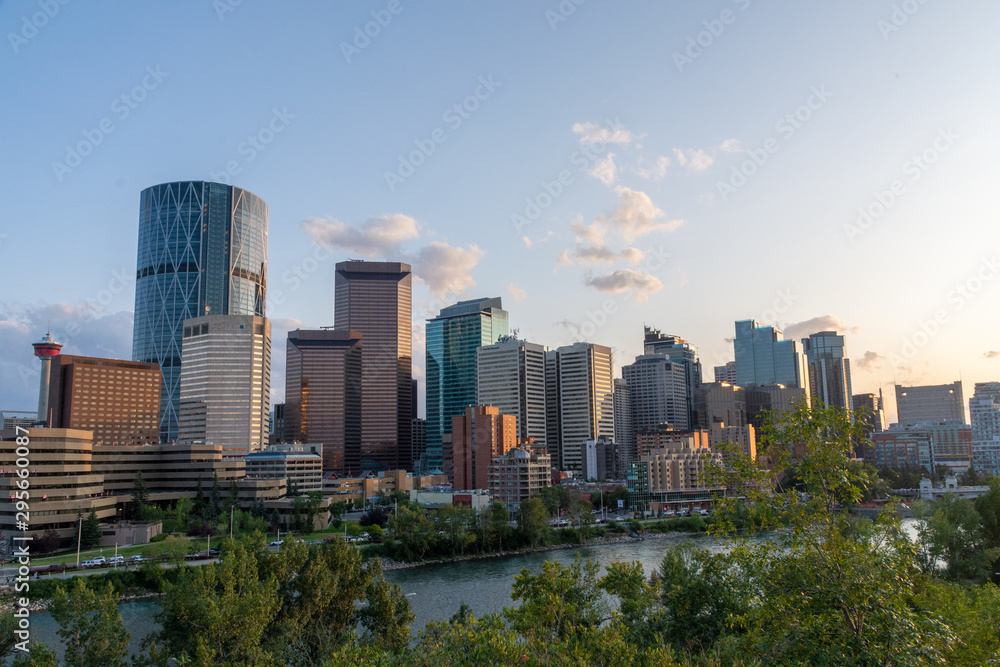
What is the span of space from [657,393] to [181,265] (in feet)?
427

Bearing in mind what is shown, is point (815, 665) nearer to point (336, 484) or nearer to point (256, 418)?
point (336, 484)

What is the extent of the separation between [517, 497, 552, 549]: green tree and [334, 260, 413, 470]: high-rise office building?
10951 cm

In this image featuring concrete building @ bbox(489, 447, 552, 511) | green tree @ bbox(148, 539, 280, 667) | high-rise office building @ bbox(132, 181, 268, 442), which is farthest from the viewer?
high-rise office building @ bbox(132, 181, 268, 442)

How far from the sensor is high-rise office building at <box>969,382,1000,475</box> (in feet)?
477

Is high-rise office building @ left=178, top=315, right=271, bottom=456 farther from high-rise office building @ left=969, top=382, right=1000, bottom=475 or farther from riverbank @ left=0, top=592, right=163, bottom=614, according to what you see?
high-rise office building @ left=969, top=382, right=1000, bottom=475

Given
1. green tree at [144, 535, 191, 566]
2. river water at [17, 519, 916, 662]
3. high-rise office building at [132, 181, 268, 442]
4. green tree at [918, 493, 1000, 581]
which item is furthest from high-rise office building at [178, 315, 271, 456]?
green tree at [918, 493, 1000, 581]

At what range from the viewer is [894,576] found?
9539 mm

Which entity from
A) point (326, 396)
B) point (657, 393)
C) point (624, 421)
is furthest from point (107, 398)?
point (657, 393)

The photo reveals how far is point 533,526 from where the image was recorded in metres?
70.2

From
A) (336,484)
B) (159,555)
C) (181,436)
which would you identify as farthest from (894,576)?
(181,436)

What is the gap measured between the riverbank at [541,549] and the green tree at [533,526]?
2.84 feet

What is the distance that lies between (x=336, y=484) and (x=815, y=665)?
4619 inches

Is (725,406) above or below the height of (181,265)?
below

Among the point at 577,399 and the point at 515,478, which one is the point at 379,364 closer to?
the point at 577,399
